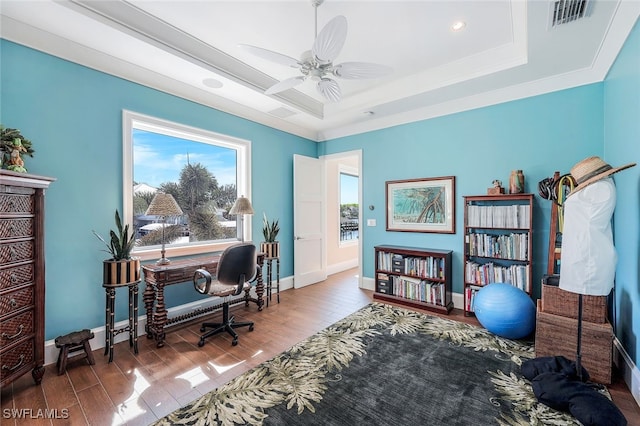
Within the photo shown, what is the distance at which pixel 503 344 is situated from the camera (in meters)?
2.62

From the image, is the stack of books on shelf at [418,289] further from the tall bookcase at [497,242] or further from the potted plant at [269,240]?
the potted plant at [269,240]

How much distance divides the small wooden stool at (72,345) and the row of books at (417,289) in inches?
138

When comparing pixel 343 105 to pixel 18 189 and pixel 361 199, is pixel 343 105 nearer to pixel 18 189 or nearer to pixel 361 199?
pixel 361 199

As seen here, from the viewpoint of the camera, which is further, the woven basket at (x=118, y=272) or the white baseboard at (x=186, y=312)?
the woven basket at (x=118, y=272)

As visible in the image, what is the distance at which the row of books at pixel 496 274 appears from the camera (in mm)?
3059

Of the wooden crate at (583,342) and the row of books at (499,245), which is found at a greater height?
the row of books at (499,245)

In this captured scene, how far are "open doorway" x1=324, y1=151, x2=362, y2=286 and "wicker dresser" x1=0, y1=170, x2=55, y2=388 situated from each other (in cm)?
405

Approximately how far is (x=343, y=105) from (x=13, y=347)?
169 inches

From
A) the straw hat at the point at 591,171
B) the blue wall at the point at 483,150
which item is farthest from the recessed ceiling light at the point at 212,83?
the straw hat at the point at 591,171

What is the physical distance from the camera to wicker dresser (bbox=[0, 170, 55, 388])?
5.90 feet

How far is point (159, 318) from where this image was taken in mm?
2715

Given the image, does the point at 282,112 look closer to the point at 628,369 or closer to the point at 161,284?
the point at 161,284

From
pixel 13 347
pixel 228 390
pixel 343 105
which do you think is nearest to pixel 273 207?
pixel 343 105

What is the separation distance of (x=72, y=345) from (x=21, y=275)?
2.52ft
